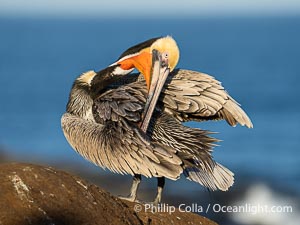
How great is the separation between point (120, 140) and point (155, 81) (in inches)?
35.5

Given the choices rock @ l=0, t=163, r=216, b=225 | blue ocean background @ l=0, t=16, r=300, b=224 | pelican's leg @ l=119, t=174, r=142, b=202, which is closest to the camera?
rock @ l=0, t=163, r=216, b=225

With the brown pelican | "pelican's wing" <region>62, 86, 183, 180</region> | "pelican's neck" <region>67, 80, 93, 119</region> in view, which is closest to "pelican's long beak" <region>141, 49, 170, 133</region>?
the brown pelican

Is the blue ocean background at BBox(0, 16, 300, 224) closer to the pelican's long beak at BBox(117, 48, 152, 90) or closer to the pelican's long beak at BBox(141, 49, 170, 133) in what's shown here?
the pelican's long beak at BBox(117, 48, 152, 90)

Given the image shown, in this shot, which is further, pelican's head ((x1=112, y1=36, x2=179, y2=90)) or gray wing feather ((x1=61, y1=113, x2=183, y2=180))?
pelican's head ((x1=112, y1=36, x2=179, y2=90))

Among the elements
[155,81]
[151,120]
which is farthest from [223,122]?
[151,120]

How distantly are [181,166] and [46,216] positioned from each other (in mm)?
2441

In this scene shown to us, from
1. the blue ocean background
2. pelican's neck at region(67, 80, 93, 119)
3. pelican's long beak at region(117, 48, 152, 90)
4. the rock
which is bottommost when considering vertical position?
the rock

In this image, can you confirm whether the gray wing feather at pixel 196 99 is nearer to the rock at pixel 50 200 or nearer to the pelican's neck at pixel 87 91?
the pelican's neck at pixel 87 91

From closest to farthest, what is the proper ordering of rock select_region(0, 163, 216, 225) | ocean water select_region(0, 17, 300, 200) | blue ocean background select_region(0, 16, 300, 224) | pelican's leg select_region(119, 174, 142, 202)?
rock select_region(0, 163, 216, 225)
pelican's leg select_region(119, 174, 142, 202)
blue ocean background select_region(0, 16, 300, 224)
ocean water select_region(0, 17, 300, 200)

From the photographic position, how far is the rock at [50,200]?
8.93 metres

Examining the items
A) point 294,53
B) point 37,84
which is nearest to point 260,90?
point 37,84

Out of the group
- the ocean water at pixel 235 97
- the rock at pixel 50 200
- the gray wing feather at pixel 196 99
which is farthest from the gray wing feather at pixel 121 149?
the ocean water at pixel 235 97

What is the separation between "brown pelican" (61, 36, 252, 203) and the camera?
11.1 meters

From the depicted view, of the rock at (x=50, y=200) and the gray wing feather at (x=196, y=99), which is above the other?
the gray wing feather at (x=196, y=99)
